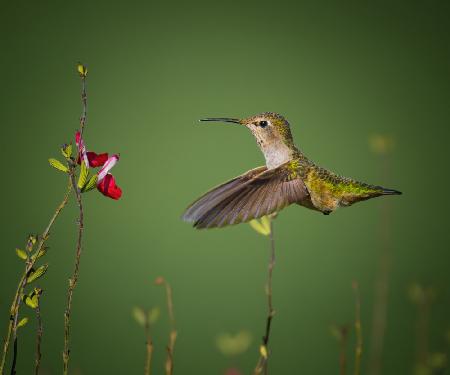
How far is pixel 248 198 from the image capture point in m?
0.93

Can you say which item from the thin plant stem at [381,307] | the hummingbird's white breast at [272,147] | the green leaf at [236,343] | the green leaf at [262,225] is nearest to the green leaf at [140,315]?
the green leaf at [236,343]

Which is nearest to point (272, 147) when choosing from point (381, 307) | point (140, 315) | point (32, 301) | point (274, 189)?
point (274, 189)

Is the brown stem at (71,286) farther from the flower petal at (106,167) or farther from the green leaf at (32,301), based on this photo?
the flower petal at (106,167)

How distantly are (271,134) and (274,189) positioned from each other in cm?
17

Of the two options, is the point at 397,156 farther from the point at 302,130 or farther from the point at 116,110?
the point at 116,110

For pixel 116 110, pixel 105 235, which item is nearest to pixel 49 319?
pixel 105 235

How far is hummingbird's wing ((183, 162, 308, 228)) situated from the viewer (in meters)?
0.84

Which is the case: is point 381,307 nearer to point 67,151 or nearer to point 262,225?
point 262,225

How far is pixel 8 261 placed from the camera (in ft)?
10.9

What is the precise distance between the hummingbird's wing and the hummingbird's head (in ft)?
0.13

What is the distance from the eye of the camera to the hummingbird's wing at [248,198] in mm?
840

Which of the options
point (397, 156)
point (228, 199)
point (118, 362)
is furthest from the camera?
point (397, 156)

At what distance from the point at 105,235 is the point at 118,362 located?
130 centimetres

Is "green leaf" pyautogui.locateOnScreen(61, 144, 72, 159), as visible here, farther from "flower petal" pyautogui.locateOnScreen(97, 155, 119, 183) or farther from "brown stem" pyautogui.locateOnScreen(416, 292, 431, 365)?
"brown stem" pyautogui.locateOnScreen(416, 292, 431, 365)
